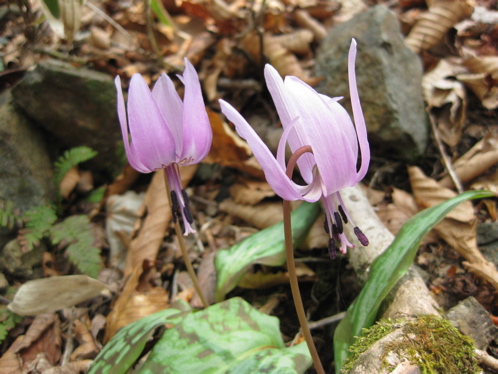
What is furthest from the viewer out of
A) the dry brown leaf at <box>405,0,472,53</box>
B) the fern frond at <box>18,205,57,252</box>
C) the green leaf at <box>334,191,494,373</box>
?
the dry brown leaf at <box>405,0,472,53</box>

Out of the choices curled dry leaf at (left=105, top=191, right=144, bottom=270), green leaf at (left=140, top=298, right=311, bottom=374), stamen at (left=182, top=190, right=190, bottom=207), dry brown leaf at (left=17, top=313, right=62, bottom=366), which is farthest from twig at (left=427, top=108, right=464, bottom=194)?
dry brown leaf at (left=17, top=313, right=62, bottom=366)

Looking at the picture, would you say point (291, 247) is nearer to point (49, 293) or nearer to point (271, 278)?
point (271, 278)

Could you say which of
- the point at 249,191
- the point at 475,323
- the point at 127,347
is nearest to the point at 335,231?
the point at 475,323

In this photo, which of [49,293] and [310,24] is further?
[310,24]

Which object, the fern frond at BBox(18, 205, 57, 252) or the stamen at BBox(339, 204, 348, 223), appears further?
the fern frond at BBox(18, 205, 57, 252)

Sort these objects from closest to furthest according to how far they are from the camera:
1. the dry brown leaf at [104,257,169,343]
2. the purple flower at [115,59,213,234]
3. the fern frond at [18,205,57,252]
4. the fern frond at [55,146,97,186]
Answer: the purple flower at [115,59,213,234]
the dry brown leaf at [104,257,169,343]
the fern frond at [18,205,57,252]
the fern frond at [55,146,97,186]

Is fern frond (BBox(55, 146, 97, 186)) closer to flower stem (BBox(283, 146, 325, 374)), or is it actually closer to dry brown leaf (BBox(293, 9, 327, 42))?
flower stem (BBox(283, 146, 325, 374))
